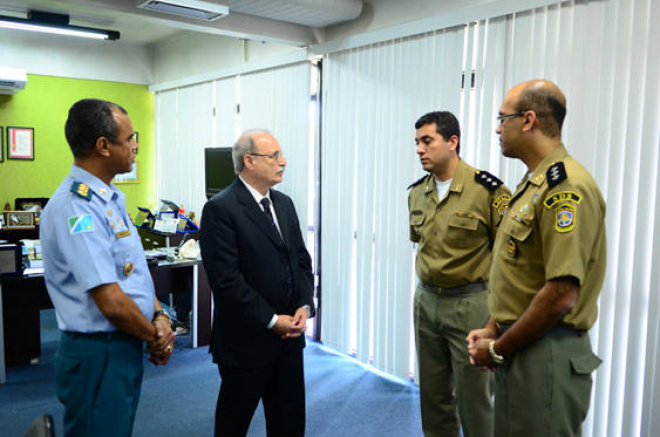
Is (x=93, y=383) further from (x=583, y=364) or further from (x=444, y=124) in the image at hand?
(x=444, y=124)

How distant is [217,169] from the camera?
5.68 meters

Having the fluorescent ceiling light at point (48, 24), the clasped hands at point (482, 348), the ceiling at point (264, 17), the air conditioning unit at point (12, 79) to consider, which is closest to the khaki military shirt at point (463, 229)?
the clasped hands at point (482, 348)

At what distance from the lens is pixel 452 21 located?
3.35m

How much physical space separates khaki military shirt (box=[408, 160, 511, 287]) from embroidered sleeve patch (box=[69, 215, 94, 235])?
57.1 inches

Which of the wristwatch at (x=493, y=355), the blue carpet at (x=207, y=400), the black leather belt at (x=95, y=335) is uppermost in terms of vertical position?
the black leather belt at (x=95, y=335)

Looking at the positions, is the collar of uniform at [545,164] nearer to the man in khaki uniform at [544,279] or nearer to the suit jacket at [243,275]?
the man in khaki uniform at [544,279]

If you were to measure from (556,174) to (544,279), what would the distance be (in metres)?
0.32

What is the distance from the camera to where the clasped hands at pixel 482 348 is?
1.77 m

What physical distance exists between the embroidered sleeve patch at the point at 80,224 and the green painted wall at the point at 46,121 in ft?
18.7

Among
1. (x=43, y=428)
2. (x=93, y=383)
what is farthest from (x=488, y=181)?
(x=43, y=428)

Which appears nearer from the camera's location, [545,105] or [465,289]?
[545,105]

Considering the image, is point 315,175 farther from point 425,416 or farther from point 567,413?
point 567,413

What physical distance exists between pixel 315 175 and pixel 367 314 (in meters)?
1.31

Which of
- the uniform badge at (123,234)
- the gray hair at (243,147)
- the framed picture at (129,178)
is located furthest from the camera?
the framed picture at (129,178)
